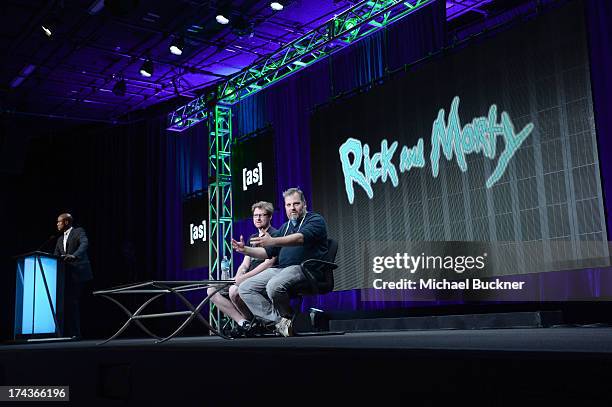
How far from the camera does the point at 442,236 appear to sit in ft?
18.7

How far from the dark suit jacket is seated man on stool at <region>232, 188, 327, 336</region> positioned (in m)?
2.88

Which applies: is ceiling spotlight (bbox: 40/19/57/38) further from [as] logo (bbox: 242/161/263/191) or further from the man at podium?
[as] logo (bbox: 242/161/263/191)

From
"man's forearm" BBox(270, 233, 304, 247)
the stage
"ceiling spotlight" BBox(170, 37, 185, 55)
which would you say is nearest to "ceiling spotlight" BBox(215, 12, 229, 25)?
"ceiling spotlight" BBox(170, 37, 185, 55)

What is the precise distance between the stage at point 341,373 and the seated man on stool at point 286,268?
4.70 feet

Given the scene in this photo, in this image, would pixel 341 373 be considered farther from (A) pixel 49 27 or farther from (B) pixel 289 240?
(A) pixel 49 27

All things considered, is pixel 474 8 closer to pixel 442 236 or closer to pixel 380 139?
pixel 380 139

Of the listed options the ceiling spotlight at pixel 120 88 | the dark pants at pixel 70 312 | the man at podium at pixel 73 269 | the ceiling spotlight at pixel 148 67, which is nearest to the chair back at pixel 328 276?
the man at podium at pixel 73 269

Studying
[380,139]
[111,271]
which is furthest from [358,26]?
[111,271]

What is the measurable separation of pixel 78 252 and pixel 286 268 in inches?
123

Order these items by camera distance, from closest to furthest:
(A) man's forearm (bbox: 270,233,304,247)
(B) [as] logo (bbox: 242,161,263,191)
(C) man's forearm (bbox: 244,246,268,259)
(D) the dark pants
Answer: (A) man's forearm (bbox: 270,233,304,247)
(C) man's forearm (bbox: 244,246,268,259)
(D) the dark pants
(B) [as] logo (bbox: 242,161,263,191)

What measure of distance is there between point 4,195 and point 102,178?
5.28 ft

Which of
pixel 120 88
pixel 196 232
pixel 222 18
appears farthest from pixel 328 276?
pixel 120 88

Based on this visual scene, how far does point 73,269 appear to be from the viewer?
6.29 metres

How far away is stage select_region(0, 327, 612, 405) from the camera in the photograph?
1007 millimetres
